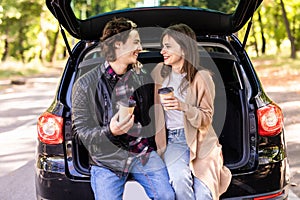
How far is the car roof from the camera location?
4062 mm

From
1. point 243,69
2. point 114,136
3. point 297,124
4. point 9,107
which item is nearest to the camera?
point 114,136

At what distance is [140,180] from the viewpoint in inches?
129

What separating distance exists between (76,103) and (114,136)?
309 millimetres

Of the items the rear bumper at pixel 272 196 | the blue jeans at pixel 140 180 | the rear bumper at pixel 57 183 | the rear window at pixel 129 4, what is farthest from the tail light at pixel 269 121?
the rear window at pixel 129 4

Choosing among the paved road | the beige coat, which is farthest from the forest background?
the beige coat

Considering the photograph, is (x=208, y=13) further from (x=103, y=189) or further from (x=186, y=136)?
(x=103, y=189)

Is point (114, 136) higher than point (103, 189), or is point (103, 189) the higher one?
point (114, 136)

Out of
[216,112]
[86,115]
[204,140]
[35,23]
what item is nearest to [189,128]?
[204,140]

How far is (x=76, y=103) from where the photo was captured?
3146 millimetres

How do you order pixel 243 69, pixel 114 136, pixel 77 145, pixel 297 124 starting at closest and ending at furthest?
pixel 114 136, pixel 77 145, pixel 243 69, pixel 297 124

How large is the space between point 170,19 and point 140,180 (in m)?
1.50

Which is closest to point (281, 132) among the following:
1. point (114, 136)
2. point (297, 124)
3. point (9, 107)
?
point (114, 136)

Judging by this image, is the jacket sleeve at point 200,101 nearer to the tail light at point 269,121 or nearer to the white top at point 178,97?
the white top at point 178,97

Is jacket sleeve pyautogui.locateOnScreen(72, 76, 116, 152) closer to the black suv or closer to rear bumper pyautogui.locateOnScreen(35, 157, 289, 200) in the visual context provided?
the black suv
